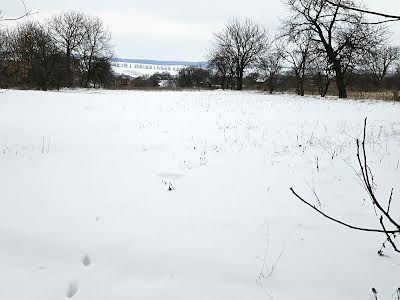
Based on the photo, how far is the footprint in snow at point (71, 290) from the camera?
7.93ft

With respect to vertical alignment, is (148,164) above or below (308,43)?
below

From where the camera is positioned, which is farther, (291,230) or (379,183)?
(379,183)

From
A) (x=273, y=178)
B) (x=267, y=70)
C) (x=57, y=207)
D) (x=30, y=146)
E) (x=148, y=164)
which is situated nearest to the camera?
(x=57, y=207)

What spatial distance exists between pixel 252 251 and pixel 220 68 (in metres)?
49.2

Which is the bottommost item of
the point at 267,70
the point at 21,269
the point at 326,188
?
the point at 21,269

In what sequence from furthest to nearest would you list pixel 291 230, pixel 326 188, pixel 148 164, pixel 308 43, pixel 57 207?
pixel 308 43 < pixel 148 164 < pixel 326 188 < pixel 57 207 < pixel 291 230

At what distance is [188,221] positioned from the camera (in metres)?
3.54

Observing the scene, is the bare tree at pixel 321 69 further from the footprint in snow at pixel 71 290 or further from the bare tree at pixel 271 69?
the footprint in snow at pixel 71 290

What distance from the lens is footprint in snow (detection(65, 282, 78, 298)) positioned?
7.93ft

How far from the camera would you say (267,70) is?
128ft

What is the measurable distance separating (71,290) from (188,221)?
142 cm

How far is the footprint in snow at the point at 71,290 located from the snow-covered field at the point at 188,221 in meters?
0.01

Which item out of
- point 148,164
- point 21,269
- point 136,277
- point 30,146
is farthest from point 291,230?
point 30,146

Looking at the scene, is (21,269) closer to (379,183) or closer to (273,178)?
(273,178)
